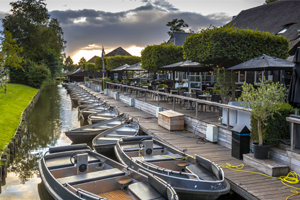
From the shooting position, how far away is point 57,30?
63.1m

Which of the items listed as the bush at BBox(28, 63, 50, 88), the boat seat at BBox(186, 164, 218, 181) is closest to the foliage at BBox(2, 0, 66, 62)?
the bush at BBox(28, 63, 50, 88)

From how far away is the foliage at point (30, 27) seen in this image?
44344mm

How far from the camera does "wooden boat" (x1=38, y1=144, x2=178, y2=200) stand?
536 centimetres

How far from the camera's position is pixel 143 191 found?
18.2ft

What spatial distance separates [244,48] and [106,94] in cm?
2049

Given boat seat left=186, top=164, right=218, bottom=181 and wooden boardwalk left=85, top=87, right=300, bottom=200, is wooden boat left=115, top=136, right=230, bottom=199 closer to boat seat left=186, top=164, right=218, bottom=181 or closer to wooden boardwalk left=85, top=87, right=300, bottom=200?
boat seat left=186, top=164, right=218, bottom=181

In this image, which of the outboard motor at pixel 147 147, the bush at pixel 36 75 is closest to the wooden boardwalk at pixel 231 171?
the outboard motor at pixel 147 147

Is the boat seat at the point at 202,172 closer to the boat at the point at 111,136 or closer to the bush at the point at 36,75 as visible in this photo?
the boat at the point at 111,136

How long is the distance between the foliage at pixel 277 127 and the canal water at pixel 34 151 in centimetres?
184

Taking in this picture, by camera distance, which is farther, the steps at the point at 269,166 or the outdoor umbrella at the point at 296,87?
the outdoor umbrella at the point at 296,87

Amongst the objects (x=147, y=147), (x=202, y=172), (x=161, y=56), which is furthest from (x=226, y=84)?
(x=161, y=56)

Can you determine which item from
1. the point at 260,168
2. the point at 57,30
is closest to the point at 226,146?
the point at 260,168

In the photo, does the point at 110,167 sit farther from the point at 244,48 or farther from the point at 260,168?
the point at 244,48

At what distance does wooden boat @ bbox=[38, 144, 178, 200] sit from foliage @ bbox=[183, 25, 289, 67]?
8.77m
